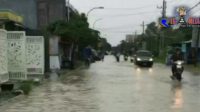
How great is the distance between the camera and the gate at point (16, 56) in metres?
23.6

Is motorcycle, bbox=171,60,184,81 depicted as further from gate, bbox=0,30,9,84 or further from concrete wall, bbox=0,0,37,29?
concrete wall, bbox=0,0,37,29

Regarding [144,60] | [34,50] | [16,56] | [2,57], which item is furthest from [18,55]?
[144,60]

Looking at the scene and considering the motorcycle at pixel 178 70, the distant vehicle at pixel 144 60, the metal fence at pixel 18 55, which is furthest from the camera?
the distant vehicle at pixel 144 60

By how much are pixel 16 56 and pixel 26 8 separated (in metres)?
37.9

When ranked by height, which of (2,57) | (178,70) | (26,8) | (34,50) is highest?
(26,8)

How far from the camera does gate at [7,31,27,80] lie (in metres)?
23.6

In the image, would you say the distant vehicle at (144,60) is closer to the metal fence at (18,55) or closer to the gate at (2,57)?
the metal fence at (18,55)

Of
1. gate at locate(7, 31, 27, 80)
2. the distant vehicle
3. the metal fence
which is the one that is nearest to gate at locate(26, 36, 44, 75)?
the metal fence

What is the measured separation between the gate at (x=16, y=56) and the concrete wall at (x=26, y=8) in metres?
36.0

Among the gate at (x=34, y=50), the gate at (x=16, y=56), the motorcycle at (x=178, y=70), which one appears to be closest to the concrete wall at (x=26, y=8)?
the gate at (x=34, y=50)

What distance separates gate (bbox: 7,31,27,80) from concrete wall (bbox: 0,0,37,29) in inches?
1418

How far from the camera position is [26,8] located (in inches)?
2394

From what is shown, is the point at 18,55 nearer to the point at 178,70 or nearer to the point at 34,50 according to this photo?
the point at 34,50

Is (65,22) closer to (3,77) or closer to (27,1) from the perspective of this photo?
(27,1)
